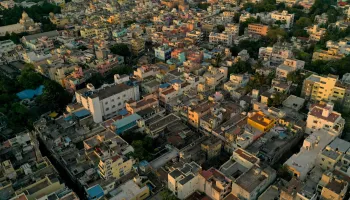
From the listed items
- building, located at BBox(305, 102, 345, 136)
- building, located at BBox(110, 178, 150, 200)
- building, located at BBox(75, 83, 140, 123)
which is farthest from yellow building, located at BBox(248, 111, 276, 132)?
building, located at BBox(75, 83, 140, 123)

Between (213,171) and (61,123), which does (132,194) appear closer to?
(213,171)

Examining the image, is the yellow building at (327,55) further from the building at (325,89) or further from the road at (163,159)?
the road at (163,159)

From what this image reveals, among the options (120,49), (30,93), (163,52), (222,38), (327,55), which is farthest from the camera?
(222,38)

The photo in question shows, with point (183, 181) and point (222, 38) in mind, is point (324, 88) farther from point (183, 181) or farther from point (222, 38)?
point (222, 38)

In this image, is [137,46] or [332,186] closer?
[332,186]

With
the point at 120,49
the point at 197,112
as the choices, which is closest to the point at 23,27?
the point at 120,49

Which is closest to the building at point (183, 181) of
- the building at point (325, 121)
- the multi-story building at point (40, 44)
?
the building at point (325, 121)
